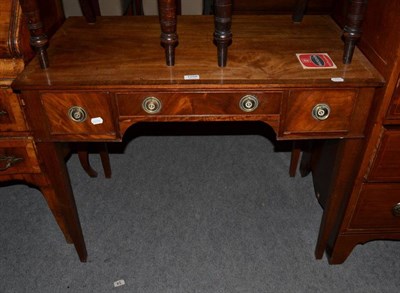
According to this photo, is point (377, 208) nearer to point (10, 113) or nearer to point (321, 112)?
point (321, 112)

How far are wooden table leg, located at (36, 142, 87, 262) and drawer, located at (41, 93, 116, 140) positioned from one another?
120 millimetres

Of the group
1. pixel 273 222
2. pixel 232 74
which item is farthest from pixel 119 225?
pixel 232 74

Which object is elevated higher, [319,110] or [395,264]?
[319,110]

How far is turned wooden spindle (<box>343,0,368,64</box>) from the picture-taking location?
53.9 inches

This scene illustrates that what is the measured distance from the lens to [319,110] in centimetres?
147

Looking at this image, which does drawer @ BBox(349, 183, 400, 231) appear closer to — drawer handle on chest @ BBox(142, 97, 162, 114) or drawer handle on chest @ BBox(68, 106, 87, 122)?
drawer handle on chest @ BBox(142, 97, 162, 114)

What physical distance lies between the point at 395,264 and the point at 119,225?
58.1 inches

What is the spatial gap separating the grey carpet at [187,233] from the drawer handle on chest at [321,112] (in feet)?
2.92

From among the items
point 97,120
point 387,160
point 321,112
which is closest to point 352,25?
point 321,112

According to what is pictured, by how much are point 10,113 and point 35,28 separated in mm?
372

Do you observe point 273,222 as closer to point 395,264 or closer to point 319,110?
point 395,264

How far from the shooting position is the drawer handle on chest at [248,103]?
1.46 metres

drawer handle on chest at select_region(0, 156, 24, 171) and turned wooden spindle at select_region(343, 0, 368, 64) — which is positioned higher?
turned wooden spindle at select_region(343, 0, 368, 64)

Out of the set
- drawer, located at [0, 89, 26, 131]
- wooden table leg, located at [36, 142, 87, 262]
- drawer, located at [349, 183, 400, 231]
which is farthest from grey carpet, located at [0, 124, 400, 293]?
drawer, located at [0, 89, 26, 131]
